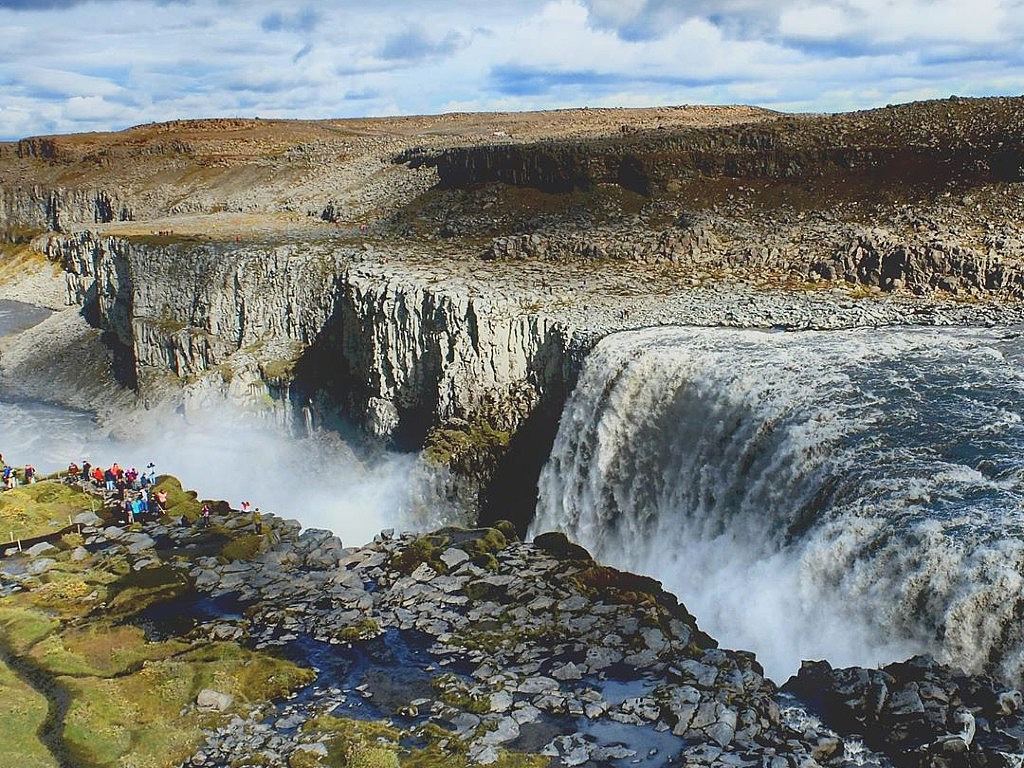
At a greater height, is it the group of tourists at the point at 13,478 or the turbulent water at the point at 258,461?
the group of tourists at the point at 13,478

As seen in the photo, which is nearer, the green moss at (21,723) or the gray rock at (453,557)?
the green moss at (21,723)

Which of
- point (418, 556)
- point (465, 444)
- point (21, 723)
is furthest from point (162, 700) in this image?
point (465, 444)

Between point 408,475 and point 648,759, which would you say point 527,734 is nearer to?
point 648,759

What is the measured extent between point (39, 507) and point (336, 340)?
19.9 m

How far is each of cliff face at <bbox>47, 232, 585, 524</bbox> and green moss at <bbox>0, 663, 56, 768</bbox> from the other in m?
21.7

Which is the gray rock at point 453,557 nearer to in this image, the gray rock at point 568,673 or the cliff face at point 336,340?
the gray rock at point 568,673

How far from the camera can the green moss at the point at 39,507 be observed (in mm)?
36719

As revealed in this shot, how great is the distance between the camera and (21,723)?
22.4 m

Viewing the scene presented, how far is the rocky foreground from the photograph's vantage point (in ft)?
65.0

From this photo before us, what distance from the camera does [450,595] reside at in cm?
2931

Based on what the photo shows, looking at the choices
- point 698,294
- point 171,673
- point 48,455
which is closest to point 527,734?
point 171,673

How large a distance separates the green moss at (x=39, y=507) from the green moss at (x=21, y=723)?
13099 mm

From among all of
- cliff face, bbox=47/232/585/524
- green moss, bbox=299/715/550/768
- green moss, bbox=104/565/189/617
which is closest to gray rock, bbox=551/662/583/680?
green moss, bbox=299/715/550/768

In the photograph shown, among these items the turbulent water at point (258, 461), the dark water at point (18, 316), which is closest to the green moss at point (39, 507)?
the turbulent water at point (258, 461)
